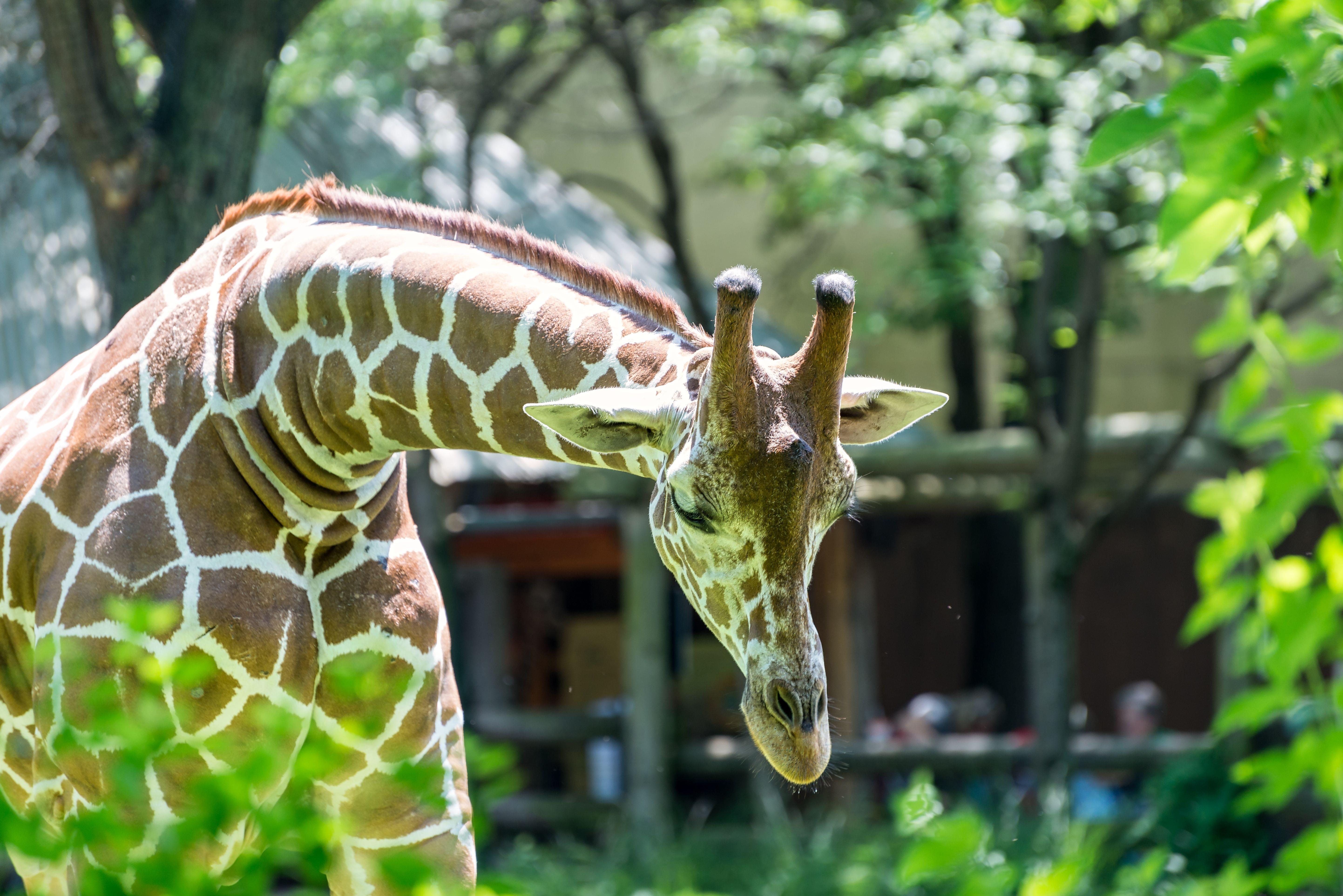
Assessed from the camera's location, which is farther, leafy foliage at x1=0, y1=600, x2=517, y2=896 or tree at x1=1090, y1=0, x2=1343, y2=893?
tree at x1=1090, y1=0, x2=1343, y2=893

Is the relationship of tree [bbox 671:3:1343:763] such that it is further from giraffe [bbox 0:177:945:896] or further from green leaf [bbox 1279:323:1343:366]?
green leaf [bbox 1279:323:1343:366]

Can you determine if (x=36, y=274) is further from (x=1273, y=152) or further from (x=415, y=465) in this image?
(x=1273, y=152)

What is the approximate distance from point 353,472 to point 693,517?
0.80m

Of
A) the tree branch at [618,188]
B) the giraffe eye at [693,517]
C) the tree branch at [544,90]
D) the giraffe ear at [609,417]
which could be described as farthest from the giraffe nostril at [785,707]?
the tree branch at [618,188]

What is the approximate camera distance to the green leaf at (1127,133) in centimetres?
188

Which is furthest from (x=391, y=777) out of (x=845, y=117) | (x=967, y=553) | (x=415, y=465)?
(x=967, y=553)

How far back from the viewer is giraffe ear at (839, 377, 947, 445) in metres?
2.39

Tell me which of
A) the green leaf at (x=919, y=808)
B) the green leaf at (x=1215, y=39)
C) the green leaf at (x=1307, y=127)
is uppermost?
the green leaf at (x=1215, y=39)

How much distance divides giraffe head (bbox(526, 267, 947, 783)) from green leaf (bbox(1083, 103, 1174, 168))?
0.42m

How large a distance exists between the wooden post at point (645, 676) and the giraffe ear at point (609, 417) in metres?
5.95

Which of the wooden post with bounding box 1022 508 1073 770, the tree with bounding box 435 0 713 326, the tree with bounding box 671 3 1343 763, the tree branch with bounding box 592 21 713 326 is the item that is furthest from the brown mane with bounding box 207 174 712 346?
the tree branch with bounding box 592 21 713 326

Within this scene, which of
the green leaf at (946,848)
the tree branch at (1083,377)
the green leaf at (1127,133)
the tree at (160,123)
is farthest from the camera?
the tree branch at (1083,377)

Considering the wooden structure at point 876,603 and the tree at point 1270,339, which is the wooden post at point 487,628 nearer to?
the wooden structure at point 876,603

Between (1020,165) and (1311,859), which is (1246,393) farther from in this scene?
(1020,165)
